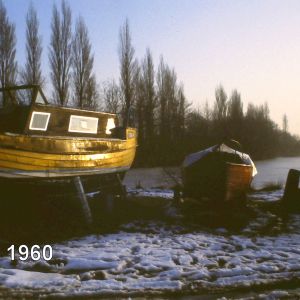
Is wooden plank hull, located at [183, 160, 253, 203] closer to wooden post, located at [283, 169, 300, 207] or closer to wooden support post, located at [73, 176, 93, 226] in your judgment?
wooden post, located at [283, 169, 300, 207]

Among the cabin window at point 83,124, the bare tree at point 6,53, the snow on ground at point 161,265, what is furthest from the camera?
the bare tree at point 6,53

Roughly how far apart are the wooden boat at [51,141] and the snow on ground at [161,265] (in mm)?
2313

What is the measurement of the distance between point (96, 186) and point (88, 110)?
2.42m

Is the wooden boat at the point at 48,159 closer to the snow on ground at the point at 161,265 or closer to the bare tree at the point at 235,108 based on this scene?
the snow on ground at the point at 161,265

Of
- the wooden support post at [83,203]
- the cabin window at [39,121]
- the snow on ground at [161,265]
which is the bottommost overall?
the snow on ground at [161,265]

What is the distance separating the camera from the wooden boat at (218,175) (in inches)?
557

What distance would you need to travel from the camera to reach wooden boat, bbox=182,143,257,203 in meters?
14.1

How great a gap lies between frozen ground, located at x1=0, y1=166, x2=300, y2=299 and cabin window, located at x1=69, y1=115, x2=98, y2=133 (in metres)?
3.47

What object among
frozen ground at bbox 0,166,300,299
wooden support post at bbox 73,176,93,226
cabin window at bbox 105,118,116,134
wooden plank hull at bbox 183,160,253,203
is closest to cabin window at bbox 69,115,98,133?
cabin window at bbox 105,118,116,134

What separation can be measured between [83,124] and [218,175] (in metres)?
4.78

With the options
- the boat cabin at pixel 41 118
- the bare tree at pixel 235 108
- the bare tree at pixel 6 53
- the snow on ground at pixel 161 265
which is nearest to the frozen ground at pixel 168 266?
the snow on ground at pixel 161 265

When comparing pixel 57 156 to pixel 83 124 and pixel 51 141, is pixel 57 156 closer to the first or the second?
pixel 51 141

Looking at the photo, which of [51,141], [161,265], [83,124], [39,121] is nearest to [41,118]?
[39,121]

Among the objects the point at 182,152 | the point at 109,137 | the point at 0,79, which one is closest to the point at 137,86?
the point at 182,152
